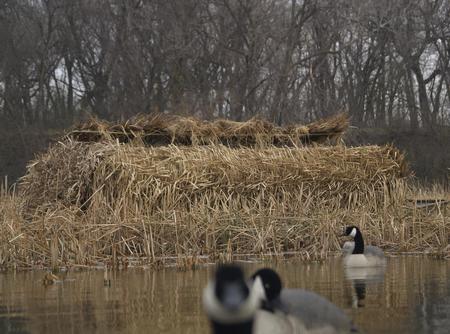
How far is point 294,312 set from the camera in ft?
27.4

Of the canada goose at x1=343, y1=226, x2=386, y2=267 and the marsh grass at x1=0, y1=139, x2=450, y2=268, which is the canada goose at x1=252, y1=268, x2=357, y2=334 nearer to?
the canada goose at x1=343, y1=226, x2=386, y2=267

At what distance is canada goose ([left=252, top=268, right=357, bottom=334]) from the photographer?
7.91 metres

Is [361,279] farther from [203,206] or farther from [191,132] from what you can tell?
[191,132]

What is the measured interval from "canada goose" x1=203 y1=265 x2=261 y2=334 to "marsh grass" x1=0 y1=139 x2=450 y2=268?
458 inches

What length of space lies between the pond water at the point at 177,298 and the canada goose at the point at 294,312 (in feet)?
3.15

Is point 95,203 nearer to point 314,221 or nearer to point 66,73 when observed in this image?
point 314,221

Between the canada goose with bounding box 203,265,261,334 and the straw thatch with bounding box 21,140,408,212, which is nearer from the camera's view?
the canada goose with bounding box 203,265,261,334

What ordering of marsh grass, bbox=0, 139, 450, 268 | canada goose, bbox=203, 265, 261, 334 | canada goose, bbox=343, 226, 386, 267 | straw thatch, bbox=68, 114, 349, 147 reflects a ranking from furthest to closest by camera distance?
straw thatch, bbox=68, 114, 349, 147 → marsh grass, bbox=0, 139, 450, 268 → canada goose, bbox=343, 226, 386, 267 → canada goose, bbox=203, 265, 261, 334

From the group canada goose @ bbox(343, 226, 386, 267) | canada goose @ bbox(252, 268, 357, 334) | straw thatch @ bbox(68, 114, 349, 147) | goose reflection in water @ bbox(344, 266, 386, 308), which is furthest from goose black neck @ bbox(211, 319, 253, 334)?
straw thatch @ bbox(68, 114, 349, 147)

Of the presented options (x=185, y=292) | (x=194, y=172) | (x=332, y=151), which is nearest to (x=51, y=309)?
(x=185, y=292)

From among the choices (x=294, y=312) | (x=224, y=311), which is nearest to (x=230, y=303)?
(x=224, y=311)

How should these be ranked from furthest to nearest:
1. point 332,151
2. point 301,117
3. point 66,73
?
point 66,73 → point 301,117 → point 332,151

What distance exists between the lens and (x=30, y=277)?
54.0 feet

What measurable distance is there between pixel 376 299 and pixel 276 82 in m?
32.0
